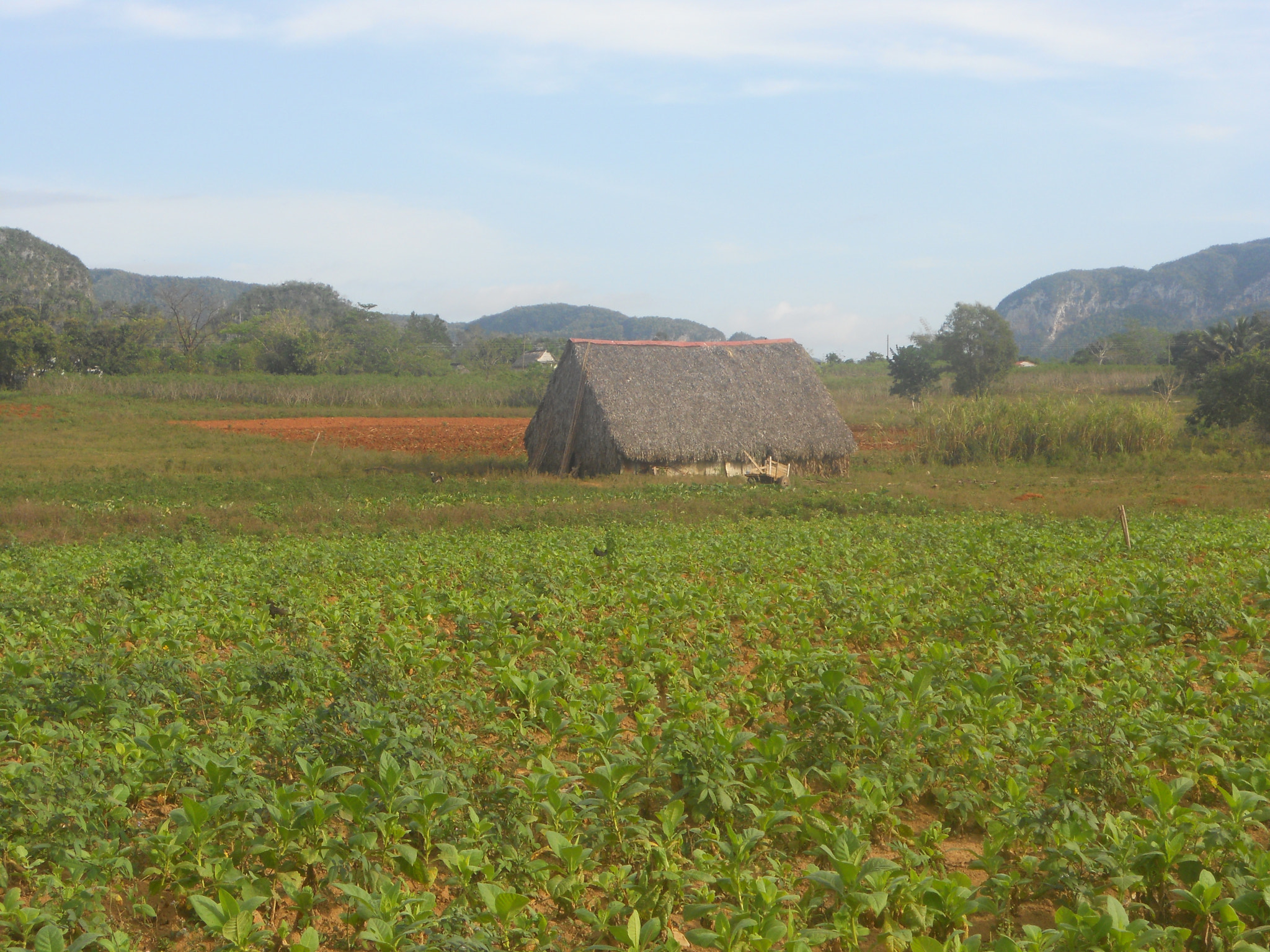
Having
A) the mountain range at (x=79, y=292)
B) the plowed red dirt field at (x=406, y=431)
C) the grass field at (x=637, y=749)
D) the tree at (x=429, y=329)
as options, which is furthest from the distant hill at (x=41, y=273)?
the grass field at (x=637, y=749)

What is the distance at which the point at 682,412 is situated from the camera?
19812 mm

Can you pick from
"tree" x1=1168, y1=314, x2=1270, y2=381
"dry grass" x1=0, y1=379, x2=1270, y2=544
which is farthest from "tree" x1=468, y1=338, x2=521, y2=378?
"tree" x1=1168, y1=314, x2=1270, y2=381

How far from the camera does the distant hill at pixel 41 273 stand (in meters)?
76.0

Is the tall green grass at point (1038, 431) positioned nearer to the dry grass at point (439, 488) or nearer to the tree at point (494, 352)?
the dry grass at point (439, 488)

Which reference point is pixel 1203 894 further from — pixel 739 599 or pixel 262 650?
pixel 262 650

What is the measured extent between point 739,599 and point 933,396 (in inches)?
1251

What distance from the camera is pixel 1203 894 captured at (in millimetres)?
3117

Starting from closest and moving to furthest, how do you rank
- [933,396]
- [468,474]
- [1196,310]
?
[468,474]
[933,396]
[1196,310]

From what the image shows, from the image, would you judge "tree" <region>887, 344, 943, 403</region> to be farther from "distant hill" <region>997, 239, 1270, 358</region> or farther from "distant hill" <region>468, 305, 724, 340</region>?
"distant hill" <region>468, 305, 724, 340</region>

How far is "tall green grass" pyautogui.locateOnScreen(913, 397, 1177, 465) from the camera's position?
2191cm

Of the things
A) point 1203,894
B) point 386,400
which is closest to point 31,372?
point 386,400

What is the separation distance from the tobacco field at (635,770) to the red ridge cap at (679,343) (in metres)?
13.4

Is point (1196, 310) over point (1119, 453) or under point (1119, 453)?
over

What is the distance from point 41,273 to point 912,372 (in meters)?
81.4
